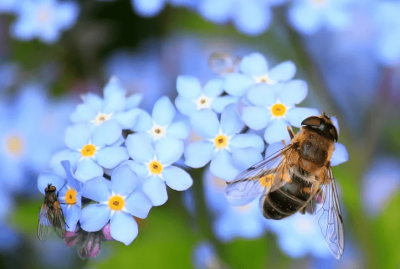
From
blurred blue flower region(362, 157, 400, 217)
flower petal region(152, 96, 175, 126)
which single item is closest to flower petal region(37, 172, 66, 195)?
flower petal region(152, 96, 175, 126)

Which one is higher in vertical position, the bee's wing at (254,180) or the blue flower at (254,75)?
the blue flower at (254,75)

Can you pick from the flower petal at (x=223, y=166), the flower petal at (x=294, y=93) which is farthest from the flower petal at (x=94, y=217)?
the flower petal at (x=294, y=93)

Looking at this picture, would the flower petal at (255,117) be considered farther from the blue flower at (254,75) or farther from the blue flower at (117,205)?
the blue flower at (117,205)

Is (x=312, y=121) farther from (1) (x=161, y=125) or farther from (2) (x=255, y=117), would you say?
(1) (x=161, y=125)

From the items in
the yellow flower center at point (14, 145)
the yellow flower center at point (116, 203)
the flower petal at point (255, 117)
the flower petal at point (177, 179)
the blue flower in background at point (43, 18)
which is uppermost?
the flower petal at point (255, 117)

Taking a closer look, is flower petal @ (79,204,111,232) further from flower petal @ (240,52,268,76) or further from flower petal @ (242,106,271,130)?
flower petal @ (240,52,268,76)

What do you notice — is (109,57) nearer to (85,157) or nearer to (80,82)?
(80,82)
